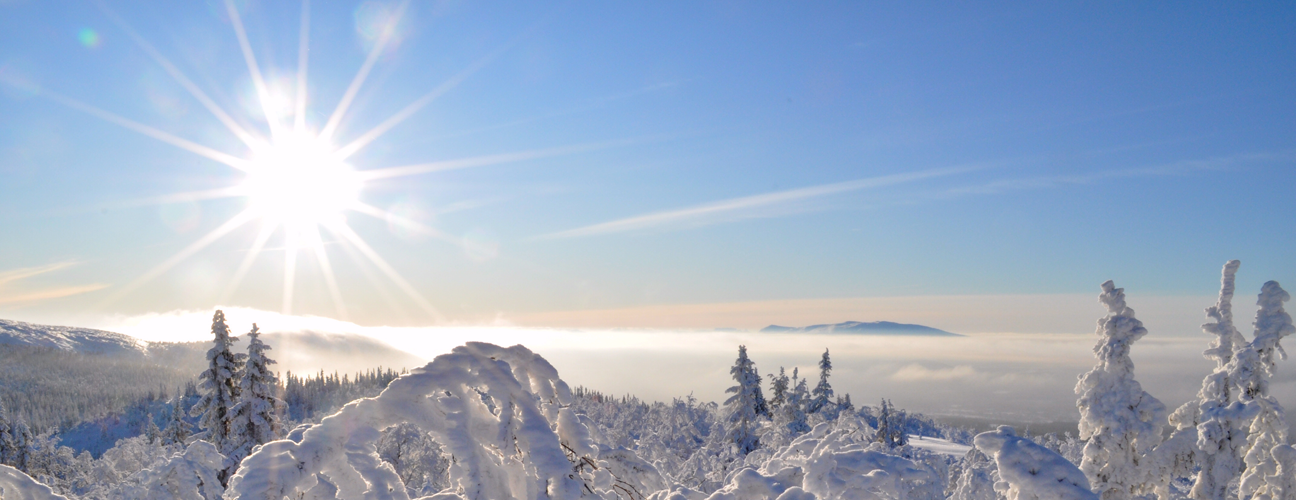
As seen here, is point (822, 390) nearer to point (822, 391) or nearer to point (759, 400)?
point (822, 391)

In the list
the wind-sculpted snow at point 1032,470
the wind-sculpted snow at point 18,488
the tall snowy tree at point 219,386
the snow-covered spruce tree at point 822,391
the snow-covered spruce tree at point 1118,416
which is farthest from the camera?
the snow-covered spruce tree at point 822,391

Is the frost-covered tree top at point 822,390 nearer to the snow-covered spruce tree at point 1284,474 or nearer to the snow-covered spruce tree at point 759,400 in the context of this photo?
the snow-covered spruce tree at point 759,400

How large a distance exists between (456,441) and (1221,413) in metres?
15.6

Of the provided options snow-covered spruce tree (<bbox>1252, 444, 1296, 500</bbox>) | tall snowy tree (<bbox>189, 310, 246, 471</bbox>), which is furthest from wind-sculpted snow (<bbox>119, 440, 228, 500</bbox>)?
snow-covered spruce tree (<bbox>1252, 444, 1296, 500</bbox>)

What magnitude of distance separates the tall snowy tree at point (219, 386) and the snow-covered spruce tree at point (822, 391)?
4505 centimetres

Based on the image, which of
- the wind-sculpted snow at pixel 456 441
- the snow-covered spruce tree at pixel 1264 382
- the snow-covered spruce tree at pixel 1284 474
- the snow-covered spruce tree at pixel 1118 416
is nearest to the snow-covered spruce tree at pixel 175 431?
the wind-sculpted snow at pixel 456 441

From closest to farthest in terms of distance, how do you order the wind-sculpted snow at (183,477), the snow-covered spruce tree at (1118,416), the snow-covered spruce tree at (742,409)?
the snow-covered spruce tree at (1118,416) < the wind-sculpted snow at (183,477) < the snow-covered spruce tree at (742,409)

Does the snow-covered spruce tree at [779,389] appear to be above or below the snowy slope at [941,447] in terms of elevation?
above

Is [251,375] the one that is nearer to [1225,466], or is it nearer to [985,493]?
[985,493]

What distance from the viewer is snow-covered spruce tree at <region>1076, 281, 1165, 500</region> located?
41.6ft

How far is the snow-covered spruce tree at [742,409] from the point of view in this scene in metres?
46.1

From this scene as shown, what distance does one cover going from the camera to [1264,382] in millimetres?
12891

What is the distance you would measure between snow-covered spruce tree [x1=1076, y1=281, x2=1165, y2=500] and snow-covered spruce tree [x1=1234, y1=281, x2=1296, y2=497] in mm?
2005

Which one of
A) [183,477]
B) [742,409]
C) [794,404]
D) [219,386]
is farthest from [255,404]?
[794,404]
